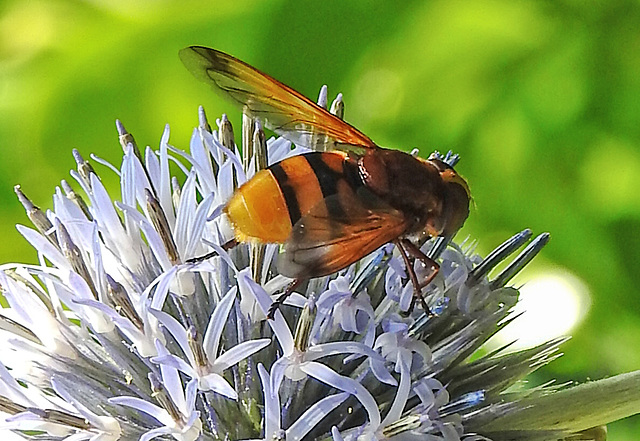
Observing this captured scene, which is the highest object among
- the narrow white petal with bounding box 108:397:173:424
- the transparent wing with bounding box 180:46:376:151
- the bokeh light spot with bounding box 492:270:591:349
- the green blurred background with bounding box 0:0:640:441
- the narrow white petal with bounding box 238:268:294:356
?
the green blurred background with bounding box 0:0:640:441

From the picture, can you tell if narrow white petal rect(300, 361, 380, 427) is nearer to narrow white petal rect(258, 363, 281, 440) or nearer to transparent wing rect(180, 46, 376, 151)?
narrow white petal rect(258, 363, 281, 440)

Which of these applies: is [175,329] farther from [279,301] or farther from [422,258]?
[422,258]

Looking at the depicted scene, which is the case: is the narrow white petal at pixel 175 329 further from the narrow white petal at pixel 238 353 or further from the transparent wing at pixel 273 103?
the transparent wing at pixel 273 103

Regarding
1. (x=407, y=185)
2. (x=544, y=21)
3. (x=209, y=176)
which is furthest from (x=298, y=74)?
(x=407, y=185)

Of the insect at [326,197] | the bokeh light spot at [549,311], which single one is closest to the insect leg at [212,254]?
the insect at [326,197]

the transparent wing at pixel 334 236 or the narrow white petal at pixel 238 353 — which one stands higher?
the transparent wing at pixel 334 236

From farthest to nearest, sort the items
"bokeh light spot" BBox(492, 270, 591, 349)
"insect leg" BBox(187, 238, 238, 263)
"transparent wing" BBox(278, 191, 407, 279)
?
"bokeh light spot" BBox(492, 270, 591, 349), "insect leg" BBox(187, 238, 238, 263), "transparent wing" BBox(278, 191, 407, 279)

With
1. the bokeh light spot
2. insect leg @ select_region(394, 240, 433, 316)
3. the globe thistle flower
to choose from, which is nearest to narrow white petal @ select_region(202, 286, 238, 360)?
the globe thistle flower
